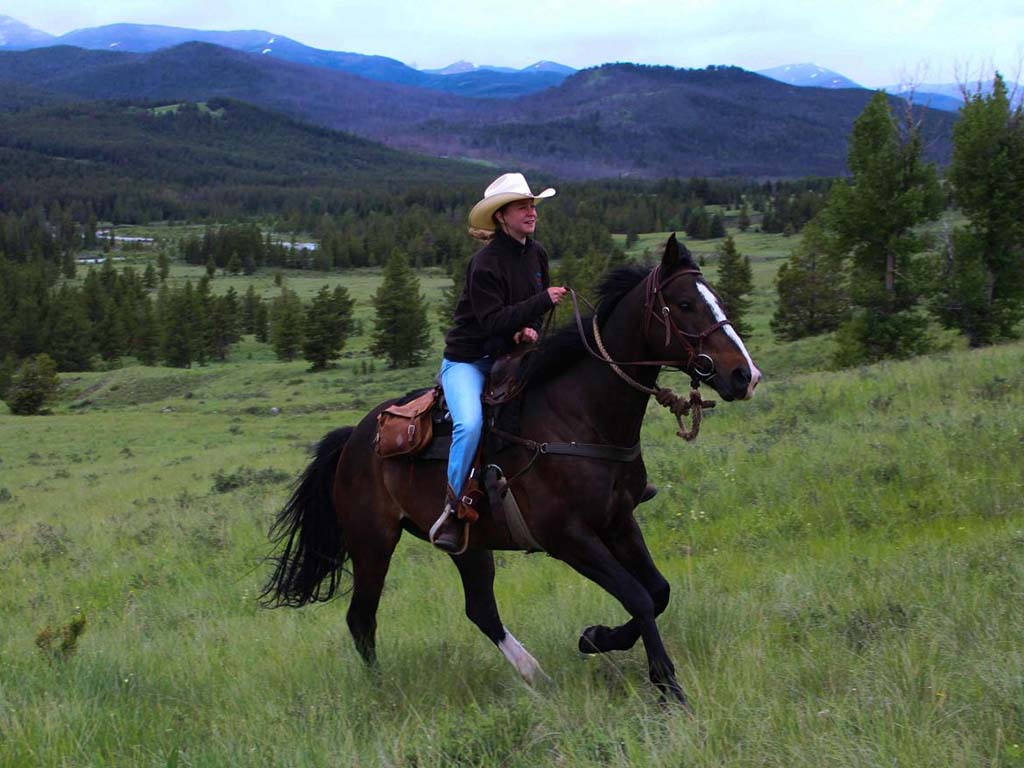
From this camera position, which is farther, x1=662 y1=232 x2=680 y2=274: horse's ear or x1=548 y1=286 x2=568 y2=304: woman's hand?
x1=548 y1=286 x2=568 y2=304: woman's hand

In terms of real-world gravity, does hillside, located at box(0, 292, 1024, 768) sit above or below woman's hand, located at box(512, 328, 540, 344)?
below

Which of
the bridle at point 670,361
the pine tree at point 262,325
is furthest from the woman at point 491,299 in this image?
the pine tree at point 262,325

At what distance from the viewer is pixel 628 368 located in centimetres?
555

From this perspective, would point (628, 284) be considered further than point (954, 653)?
Yes

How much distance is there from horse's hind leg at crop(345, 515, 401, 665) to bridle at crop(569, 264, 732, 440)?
2202 millimetres

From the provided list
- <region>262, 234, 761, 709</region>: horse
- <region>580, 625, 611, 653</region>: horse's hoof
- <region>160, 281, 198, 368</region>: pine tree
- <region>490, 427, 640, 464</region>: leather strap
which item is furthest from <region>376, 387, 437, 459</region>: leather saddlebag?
<region>160, 281, 198, 368</region>: pine tree

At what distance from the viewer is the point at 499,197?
5789 mm

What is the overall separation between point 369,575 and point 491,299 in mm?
2323

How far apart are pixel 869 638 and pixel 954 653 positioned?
0.64 m

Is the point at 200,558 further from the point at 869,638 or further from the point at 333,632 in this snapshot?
the point at 869,638

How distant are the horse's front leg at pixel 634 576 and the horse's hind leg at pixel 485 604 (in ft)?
1.55

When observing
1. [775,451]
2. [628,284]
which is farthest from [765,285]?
[628,284]

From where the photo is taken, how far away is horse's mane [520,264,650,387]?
5.81m

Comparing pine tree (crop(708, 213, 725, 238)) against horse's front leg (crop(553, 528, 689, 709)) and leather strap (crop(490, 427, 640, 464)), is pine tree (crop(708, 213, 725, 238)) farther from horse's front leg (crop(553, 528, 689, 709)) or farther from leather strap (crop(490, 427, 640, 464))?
horse's front leg (crop(553, 528, 689, 709))
